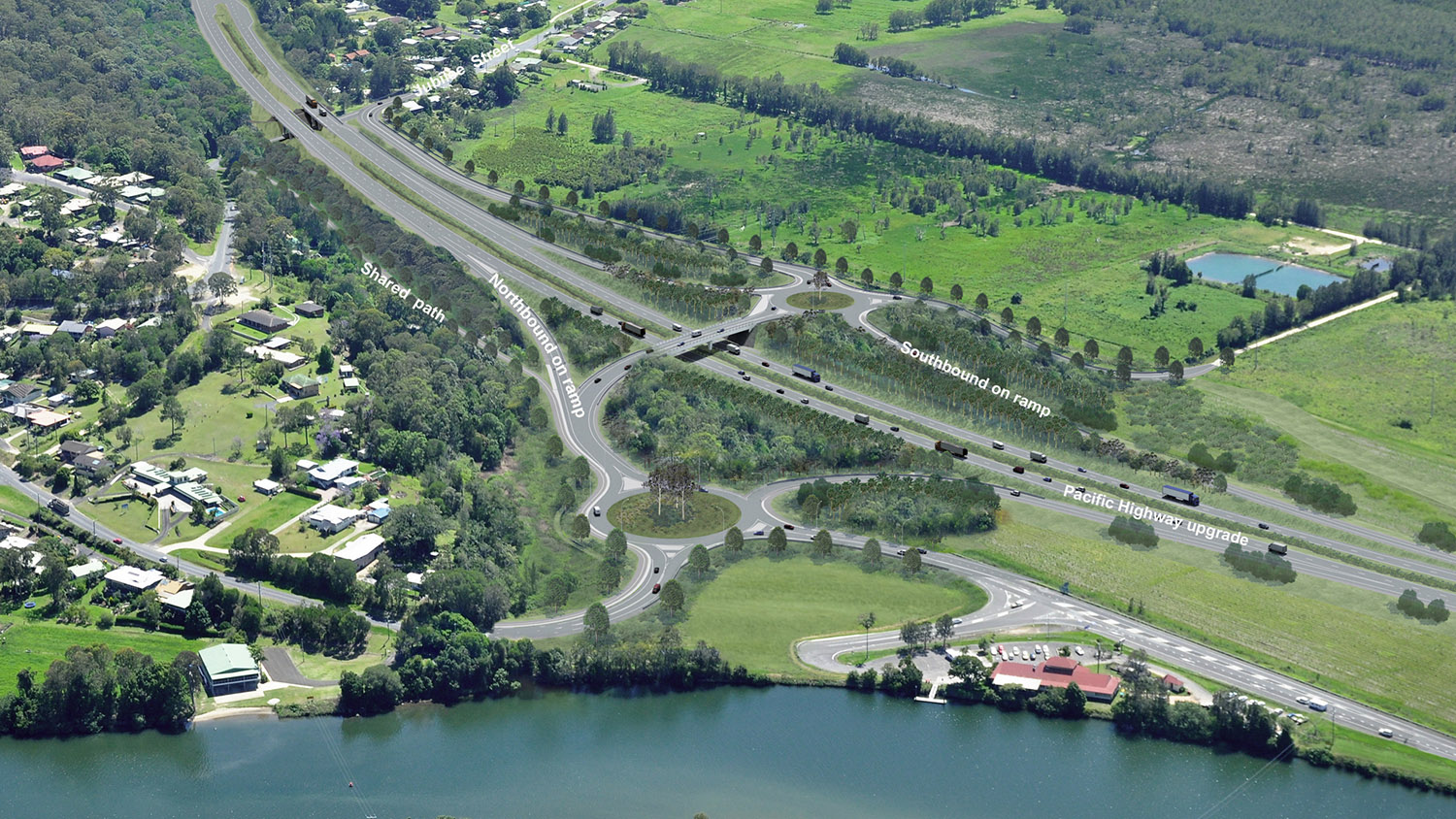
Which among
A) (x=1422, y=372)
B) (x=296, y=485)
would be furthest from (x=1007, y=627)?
(x=1422, y=372)

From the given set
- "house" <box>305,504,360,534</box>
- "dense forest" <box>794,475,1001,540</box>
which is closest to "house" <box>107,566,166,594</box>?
"house" <box>305,504,360,534</box>

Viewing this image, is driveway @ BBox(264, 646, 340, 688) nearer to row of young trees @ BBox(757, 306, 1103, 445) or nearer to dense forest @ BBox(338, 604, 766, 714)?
dense forest @ BBox(338, 604, 766, 714)

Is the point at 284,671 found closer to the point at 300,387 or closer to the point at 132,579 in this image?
the point at 132,579

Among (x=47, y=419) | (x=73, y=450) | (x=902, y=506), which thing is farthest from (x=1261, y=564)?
(x=47, y=419)

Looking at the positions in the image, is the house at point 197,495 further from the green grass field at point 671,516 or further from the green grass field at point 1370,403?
the green grass field at point 1370,403

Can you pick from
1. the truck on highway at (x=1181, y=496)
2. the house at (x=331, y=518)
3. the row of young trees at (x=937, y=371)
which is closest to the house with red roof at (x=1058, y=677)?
the truck on highway at (x=1181, y=496)
